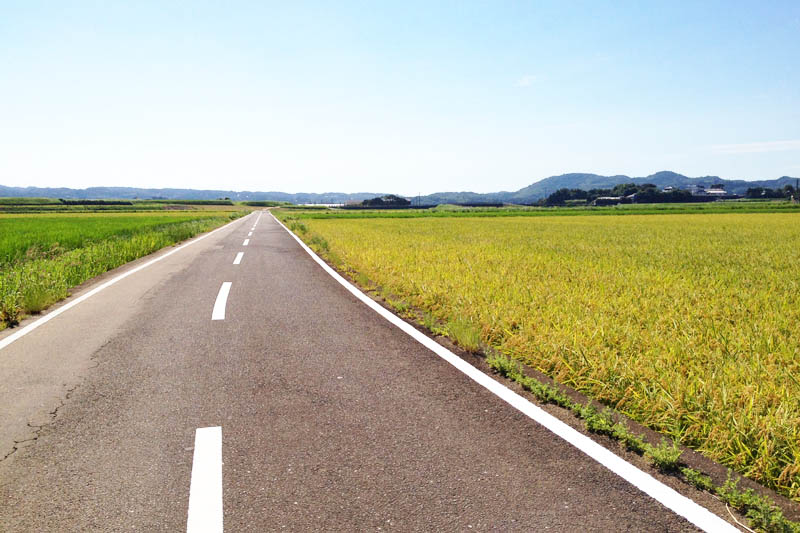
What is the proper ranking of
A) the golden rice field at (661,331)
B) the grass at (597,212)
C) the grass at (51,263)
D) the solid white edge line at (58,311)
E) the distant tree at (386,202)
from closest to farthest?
the golden rice field at (661,331), the solid white edge line at (58,311), the grass at (51,263), the grass at (597,212), the distant tree at (386,202)

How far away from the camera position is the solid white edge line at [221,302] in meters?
6.84

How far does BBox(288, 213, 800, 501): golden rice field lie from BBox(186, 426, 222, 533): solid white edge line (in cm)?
290

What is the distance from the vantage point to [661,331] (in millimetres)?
5336

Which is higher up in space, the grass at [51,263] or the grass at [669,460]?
the grass at [51,263]

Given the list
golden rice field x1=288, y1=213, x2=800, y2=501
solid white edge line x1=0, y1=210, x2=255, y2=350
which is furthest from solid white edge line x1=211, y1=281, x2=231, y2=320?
golden rice field x1=288, y1=213, x2=800, y2=501

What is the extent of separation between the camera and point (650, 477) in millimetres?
2693

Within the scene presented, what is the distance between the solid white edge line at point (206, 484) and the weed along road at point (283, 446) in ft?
0.04

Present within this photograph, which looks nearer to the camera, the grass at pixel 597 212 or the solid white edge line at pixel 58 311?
the solid white edge line at pixel 58 311

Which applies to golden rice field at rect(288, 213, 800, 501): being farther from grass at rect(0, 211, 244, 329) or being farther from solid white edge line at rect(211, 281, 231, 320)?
grass at rect(0, 211, 244, 329)

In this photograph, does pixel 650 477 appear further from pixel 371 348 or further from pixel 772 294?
pixel 772 294

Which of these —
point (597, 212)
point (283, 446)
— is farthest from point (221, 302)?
point (597, 212)

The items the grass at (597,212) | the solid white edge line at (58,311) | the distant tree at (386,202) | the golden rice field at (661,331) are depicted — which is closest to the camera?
the golden rice field at (661,331)

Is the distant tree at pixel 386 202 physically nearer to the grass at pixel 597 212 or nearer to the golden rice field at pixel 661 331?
the grass at pixel 597 212

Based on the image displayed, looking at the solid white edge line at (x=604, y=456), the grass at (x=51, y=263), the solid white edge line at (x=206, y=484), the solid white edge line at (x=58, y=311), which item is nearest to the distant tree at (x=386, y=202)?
the grass at (x=51, y=263)
